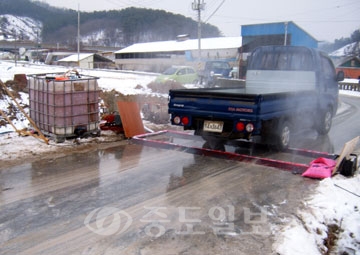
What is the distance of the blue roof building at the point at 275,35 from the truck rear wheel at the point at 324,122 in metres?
35.0

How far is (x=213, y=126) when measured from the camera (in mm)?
7207

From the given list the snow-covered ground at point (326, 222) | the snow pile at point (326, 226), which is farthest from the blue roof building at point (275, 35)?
the snow pile at point (326, 226)

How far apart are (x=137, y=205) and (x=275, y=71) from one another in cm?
597

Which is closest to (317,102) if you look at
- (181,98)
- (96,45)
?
(181,98)

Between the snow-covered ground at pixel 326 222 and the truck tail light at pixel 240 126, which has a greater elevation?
the truck tail light at pixel 240 126

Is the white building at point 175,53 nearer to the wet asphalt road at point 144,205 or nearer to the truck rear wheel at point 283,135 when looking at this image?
the truck rear wheel at point 283,135

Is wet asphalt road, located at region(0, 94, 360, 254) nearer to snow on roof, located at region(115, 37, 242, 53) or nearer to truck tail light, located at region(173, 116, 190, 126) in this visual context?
truck tail light, located at region(173, 116, 190, 126)

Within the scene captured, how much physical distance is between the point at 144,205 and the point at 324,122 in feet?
21.6

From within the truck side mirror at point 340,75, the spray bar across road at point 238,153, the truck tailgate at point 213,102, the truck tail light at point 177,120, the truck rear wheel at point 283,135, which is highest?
the truck side mirror at point 340,75

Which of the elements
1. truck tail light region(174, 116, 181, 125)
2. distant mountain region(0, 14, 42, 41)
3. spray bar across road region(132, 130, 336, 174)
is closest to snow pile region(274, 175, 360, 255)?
spray bar across road region(132, 130, 336, 174)

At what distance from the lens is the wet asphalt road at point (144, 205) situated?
372 cm

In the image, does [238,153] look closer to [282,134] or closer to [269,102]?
[282,134]

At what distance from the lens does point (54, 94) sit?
25.7 ft

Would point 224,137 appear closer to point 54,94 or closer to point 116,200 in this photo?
point 116,200
